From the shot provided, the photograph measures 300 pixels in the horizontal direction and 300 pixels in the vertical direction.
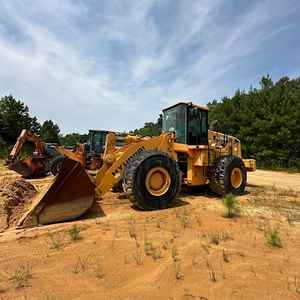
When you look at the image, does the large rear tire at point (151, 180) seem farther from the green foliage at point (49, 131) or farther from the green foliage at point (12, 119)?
the green foliage at point (49, 131)

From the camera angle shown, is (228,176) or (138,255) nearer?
(138,255)

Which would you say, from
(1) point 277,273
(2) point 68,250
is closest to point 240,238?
(1) point 277,273

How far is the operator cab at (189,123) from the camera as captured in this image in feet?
25.0

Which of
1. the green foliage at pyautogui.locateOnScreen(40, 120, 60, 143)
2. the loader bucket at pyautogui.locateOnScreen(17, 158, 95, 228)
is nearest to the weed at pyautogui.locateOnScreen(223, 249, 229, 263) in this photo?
the loader bucket at pyautogui.locateOnScreen(17, 158, 95, 228)

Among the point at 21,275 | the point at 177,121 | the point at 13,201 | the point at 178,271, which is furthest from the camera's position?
the point at 177,121

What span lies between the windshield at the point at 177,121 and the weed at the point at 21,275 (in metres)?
5.38

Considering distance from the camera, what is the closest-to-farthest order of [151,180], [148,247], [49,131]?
[148,247]
[151,180]
[49,131]

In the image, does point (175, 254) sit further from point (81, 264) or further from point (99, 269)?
point (81, 264)

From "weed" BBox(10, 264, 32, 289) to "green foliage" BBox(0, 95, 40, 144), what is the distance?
36236 mm

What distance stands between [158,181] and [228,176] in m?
2.43

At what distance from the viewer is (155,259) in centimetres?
332

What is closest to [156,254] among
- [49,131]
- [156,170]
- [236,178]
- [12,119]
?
[156,170]

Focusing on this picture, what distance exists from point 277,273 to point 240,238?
1.13m

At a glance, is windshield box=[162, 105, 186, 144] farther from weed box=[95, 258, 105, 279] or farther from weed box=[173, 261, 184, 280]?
weed box=[95, 258, 105, 279]
